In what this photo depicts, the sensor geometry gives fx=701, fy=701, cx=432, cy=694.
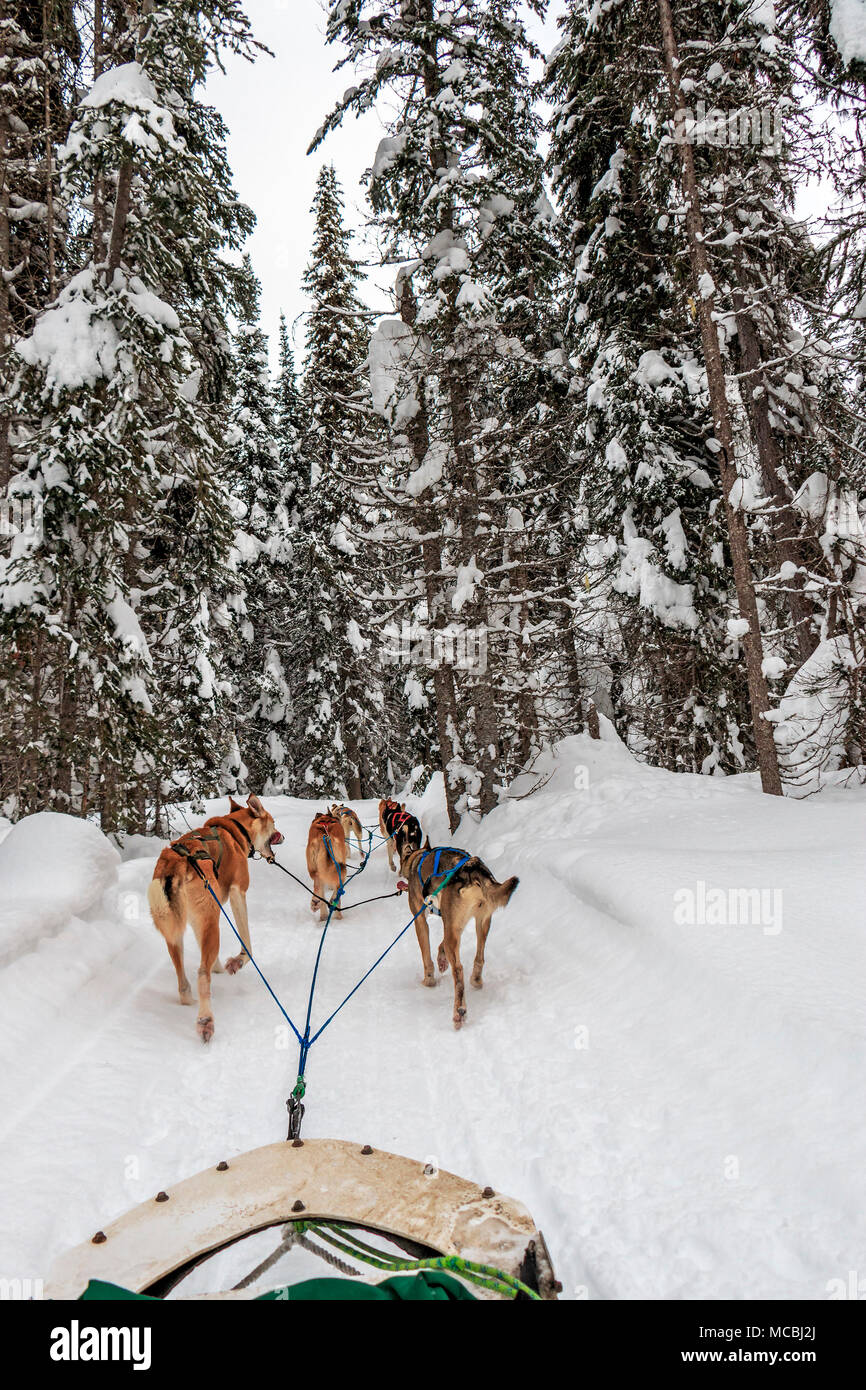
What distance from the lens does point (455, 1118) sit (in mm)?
4172

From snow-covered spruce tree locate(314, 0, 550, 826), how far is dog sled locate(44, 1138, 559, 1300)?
27.3 feet

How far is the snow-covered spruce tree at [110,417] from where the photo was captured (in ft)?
29.1

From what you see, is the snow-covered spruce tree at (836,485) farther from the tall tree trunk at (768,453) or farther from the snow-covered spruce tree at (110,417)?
the snow-covered spruce tree at (110,417)

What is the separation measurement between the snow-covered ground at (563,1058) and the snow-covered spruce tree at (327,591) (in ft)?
50.3

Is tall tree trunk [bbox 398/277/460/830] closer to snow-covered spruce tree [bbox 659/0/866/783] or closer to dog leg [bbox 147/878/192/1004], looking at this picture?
snow-covered spruce tree [bbox 659/0/866/783]

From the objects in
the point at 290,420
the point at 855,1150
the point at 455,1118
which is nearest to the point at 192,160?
the point at 455,1118

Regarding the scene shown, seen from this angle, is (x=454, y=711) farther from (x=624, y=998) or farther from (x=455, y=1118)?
(x=455, y=1118)

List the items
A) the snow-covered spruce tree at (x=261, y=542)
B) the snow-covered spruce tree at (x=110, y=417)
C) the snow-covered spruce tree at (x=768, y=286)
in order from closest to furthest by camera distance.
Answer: the snow-covered spruce tree at (x=110, y=417) → the snow-covered spruce tree at (x=768, y=286) → the snow-covered spruce tree at (x=261, y=542)

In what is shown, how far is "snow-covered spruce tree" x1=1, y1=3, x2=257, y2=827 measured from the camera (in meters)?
8.86

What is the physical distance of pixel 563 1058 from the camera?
15.4 feet

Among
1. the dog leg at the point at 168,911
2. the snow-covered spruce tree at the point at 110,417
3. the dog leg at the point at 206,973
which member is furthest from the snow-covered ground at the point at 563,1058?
the snow-covered spruce tree at the point at 110,417

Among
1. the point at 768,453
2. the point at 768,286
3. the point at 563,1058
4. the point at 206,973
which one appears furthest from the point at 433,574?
the point at 563,1058

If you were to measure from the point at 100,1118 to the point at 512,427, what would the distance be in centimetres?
1049

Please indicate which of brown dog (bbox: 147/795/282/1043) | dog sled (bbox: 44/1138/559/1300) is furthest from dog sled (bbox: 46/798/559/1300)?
brown dog (bbox: 147/795/282/1043)
